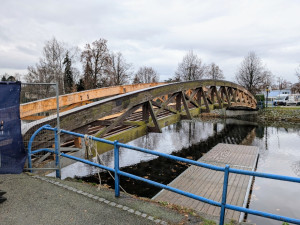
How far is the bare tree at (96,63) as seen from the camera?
2977 cm

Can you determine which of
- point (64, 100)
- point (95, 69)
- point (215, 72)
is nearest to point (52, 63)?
point (95, 69)

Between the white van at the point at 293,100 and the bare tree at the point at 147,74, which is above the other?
the bare tree at the point at 147,74

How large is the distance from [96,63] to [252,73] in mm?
25265

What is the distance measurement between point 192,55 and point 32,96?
1427 inches

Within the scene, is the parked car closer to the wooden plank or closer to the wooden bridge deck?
the wooden bridge deck

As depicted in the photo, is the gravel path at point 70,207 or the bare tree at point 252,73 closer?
the gravel path at point 70,207

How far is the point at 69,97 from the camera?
905cm

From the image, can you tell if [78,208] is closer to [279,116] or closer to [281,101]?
[279,116]

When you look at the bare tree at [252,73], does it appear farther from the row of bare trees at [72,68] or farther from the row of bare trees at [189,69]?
the row of bare trees at [72,68]

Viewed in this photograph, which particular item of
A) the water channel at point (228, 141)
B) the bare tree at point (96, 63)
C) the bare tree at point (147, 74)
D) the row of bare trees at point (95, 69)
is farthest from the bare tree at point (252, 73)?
the bare tree at point (147, 74)

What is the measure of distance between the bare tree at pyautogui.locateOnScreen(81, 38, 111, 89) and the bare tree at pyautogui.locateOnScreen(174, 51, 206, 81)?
13.6 metres

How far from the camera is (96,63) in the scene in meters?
30.1

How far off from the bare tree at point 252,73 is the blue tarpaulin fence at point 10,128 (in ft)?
121

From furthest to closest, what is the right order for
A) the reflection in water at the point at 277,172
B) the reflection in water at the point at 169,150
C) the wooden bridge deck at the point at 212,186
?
the reflection in water at the point at 169,150, the reflection in water at the point at 277,172, the wooden bridge deck at the point at 212,186
